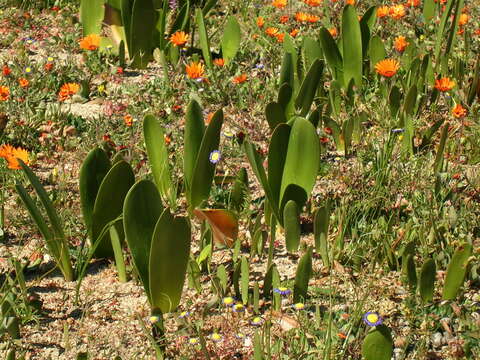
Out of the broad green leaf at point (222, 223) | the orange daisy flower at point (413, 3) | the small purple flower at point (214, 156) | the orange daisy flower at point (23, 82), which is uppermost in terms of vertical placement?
the orange daisy flower at point (413, 3)

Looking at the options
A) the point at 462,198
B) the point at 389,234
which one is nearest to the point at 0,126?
the point at 389,234

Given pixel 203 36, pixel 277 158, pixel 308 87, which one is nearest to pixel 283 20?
pixel 203 36

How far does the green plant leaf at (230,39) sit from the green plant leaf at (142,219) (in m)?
1.99

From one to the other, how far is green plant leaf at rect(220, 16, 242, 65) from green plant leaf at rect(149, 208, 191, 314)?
6.70ft

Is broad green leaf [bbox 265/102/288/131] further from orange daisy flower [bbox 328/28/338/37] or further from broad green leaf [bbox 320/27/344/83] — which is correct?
orange daisy flower [bbox 328/28/338/37]

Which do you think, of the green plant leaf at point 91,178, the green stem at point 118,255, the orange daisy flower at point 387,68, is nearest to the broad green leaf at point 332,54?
the orange daisy flower at point 387,68

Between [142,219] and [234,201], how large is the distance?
720mm

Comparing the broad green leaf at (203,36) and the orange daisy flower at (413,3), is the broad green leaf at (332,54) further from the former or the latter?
the orange daisy flower at (413,3)

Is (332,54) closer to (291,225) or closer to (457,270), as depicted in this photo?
(291,225)

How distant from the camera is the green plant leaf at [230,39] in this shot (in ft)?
13.1

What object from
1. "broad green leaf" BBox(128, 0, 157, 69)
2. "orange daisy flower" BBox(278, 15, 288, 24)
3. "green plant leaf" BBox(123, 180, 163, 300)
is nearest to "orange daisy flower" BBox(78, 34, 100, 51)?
"broad green leaf" BBox(128, 0, 157, 69)

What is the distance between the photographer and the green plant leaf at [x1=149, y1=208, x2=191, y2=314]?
2.10 m

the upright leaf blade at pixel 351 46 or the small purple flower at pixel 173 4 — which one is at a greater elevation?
the small purple flower at pixel 173 4

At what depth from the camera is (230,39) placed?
403 centimetres
